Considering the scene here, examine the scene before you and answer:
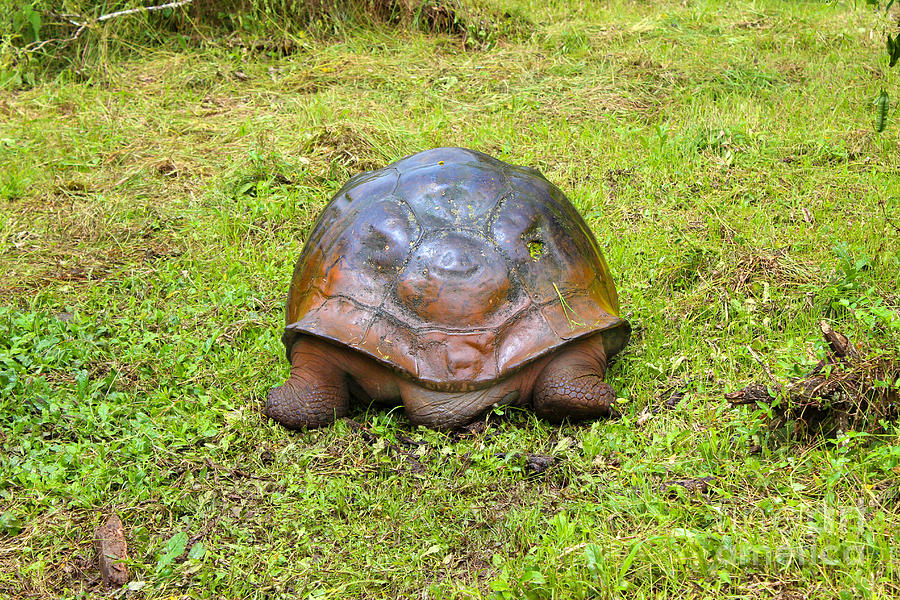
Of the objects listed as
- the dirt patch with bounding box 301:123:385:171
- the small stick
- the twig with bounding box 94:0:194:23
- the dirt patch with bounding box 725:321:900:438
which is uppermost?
the twig with bounding box 94:0:194:23

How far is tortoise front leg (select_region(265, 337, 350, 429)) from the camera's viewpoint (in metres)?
3.30

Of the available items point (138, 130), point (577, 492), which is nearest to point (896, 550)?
point (577, 492)

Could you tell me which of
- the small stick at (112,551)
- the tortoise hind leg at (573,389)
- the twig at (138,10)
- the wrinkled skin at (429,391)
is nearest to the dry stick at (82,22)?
the twig at (138,10)

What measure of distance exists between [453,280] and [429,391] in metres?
0.45

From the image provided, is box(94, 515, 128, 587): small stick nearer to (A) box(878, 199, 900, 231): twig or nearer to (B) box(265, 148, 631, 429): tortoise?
(B) box(265, 148, 631, 429): tortoise

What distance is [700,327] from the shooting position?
12.4 ft

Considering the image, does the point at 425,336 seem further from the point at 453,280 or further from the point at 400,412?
the point at 400,412

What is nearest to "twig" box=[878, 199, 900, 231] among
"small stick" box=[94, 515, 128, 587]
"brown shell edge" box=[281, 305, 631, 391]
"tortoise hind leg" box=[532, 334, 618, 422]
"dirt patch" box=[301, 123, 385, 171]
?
"tortoise hind leg" box=[532, 334, 618, 422]

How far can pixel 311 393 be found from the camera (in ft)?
10.8

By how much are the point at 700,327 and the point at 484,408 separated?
1187 millimetres

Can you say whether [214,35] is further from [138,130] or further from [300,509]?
[300,509]

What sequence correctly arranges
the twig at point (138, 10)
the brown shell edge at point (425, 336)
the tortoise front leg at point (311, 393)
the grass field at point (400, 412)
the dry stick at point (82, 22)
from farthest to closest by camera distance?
the twig at point (138, 10) < the dry stick at point (82, 22) < the tortoise front leg at point (311, 393) < the brown shell edge at point (425, 336) < the grass field at point (400, 412)

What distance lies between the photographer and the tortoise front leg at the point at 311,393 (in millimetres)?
3297

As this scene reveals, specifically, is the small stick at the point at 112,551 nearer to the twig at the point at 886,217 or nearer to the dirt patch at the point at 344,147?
the dirt patch at the point at 344,147
